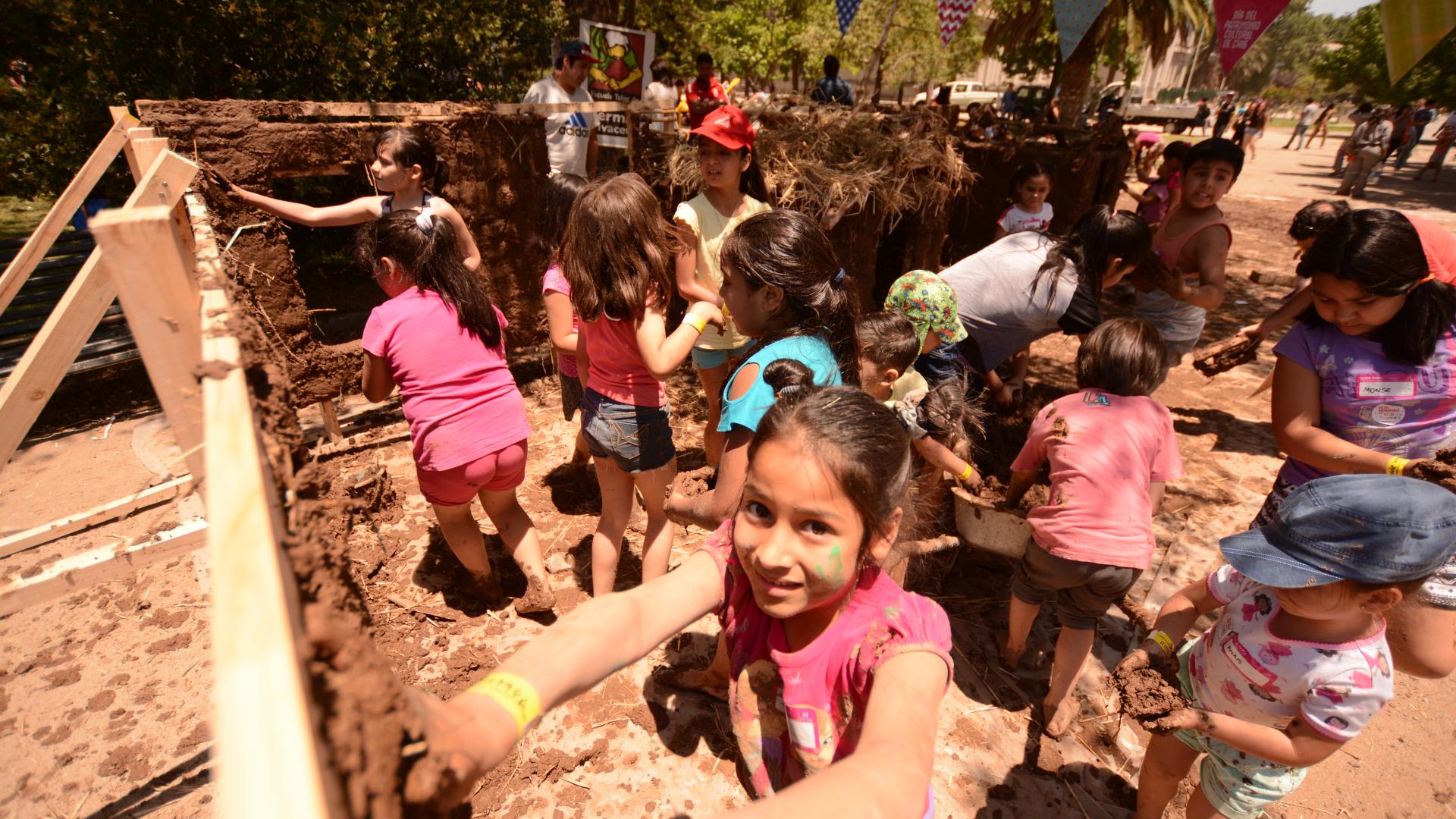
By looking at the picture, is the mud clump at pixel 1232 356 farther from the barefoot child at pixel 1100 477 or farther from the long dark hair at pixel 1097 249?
the barefoot child at pixel 1100 477

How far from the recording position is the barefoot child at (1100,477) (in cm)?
257

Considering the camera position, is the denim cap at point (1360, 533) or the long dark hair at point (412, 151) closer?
the denim cap at point (1360, 533)

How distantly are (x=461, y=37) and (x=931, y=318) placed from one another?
8101 mm

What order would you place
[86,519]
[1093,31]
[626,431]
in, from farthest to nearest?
1. [1093,31]
2. [626,431]
3. [86,519]

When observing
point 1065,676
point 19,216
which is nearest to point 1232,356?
point 1065,676

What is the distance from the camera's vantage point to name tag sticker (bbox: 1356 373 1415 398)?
8.11 ft

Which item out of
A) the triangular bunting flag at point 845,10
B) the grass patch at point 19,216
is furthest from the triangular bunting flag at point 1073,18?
the grass patch at point 19,216

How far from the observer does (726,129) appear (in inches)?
139

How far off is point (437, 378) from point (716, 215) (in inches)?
72.7

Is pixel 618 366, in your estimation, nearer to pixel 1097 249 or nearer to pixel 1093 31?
pixel 1097 249

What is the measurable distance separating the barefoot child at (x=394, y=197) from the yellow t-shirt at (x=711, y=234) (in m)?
1.39

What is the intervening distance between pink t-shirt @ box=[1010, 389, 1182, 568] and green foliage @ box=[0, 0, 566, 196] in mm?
8579

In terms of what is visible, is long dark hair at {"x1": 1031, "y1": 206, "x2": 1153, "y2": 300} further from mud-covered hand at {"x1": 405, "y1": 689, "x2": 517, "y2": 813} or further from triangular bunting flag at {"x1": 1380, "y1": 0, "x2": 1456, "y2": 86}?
mud-covered hand at {"x1": 405, "y1": 689, "x2": 517, "y2": 813}

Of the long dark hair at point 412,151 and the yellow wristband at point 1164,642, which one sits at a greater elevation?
the long dark hair at point 412,151
